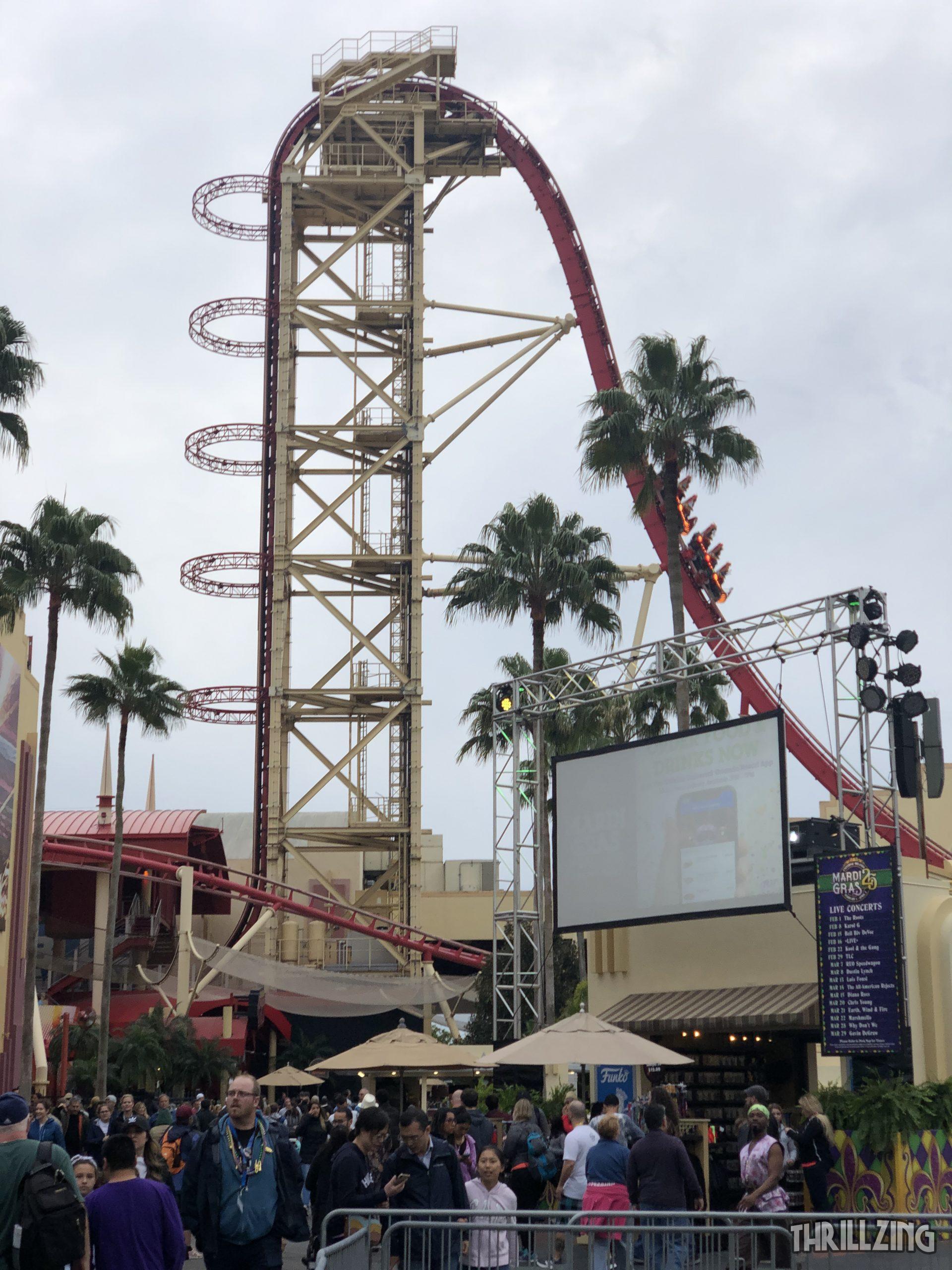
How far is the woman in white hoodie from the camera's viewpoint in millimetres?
9461

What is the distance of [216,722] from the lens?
50.6m

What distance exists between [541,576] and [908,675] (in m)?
15.6

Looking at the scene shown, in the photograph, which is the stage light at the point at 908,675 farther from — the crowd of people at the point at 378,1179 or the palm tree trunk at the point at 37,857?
the palm tree trunk at the point at 37,857

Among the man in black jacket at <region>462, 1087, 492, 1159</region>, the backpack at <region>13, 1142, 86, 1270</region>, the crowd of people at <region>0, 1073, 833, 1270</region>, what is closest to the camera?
the backpack at <region>13, 1142, 86, 1270</region>

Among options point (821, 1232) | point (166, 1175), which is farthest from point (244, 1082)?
point (166, 1175)

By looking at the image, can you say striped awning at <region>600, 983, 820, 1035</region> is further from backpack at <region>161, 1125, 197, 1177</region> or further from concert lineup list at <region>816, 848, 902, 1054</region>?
backpack at <region>161, 1125, 197, 1177</region>

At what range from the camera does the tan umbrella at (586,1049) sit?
59.7 ft

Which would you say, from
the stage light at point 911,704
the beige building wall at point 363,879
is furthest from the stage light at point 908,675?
the beige building wall at point 363,879

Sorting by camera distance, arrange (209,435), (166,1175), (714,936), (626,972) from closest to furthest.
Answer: (166,1175)
(714,936)
(626,972)
(209,435)

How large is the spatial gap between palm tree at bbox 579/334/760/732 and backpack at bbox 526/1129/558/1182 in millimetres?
17067

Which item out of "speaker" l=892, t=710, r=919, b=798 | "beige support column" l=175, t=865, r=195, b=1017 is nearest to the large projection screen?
"speaker" l=892, t=710, r=919, b=798

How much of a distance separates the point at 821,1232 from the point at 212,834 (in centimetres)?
4387

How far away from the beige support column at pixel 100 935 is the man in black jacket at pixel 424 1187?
3531 centimetres

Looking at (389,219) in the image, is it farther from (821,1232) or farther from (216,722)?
(821,1232)
